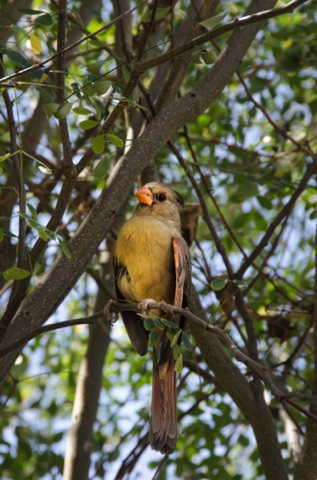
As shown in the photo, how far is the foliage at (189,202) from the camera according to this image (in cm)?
350

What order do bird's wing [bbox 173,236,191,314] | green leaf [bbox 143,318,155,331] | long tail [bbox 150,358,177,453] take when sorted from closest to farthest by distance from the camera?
green leaf [bbox 143,318,155,331] → long tail [bbox 150,358,177,453] → bird's wing [bbox 173,236,191,314]

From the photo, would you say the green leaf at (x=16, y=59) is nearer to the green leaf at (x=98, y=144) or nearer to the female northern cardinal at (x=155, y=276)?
the green leaf at (x=98, y=144)

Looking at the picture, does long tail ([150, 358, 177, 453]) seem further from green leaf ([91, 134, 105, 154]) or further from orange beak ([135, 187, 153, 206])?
green leaf ([91, 134, 105, 154])

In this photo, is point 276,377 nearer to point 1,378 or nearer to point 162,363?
point 162,363

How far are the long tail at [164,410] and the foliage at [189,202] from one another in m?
0.10

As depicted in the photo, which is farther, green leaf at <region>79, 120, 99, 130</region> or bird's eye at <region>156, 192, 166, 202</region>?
bird's eye at <region>156, 192, 166, 202</region>

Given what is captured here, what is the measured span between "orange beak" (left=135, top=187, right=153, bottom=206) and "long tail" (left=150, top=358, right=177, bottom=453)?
0.88 metres

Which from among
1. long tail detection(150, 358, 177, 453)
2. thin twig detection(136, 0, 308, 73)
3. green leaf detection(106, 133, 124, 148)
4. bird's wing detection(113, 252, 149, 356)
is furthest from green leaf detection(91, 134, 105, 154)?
long tail detection(150, 358, 177, 453)

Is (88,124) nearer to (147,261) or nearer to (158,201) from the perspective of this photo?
(147,261)

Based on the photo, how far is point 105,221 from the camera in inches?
132

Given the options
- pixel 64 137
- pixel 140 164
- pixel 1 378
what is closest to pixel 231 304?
pixel 140 164

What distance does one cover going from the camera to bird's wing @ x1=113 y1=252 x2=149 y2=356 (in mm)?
3787

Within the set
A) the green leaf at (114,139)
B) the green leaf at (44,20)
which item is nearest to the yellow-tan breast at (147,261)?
the green leaf at (114,139)

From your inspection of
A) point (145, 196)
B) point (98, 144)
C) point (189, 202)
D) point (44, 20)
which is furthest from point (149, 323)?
point (189, 202)
